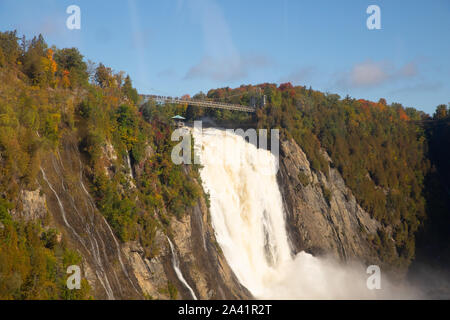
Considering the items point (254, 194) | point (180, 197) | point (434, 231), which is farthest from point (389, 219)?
point (180, 197)

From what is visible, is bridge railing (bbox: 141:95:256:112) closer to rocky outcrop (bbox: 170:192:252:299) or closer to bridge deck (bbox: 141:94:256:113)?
bridge deck (bbox: 141:94:256:113)

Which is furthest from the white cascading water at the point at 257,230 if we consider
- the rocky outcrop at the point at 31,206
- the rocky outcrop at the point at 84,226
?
the rocky outcrop at the point at 31,206

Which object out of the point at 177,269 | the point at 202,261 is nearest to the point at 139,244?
the point at 177,269

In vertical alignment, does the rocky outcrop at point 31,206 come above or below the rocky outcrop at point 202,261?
above

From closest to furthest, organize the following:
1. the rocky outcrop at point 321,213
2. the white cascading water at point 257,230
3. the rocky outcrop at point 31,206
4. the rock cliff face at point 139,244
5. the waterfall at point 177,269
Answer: the rocky outcrop at point 31,206 → the rock cliff face at point 139,244 → the waterfall at point 177,269 → the white cascading water at point 257,230 → the rocky outcrop at point 321,213

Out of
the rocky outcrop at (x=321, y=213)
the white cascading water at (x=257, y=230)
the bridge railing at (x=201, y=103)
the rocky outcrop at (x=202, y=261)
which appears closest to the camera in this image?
the rocky outcrop at (x=202, y=261)

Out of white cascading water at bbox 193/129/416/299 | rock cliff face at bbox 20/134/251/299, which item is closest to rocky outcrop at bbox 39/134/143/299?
rock cliff face at bbox 20/134/251/299

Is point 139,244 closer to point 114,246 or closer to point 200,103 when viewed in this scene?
point 114,246

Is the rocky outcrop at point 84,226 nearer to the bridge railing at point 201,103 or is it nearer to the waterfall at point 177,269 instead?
the waterfall at point 177,269
